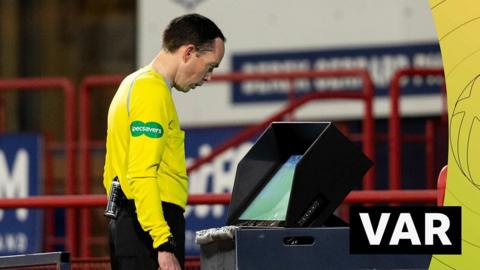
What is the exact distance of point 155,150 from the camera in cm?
512

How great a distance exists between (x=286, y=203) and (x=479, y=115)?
0.75m

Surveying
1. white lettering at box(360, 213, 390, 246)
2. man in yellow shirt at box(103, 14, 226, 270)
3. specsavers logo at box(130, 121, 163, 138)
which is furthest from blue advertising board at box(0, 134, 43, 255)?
white lettering at box(360, 213, 390, 246)

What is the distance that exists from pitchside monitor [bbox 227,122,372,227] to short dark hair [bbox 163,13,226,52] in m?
0.38

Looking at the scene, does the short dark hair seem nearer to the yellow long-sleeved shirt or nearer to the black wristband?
the yellow long-sleeved shirt

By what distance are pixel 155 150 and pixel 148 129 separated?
74 mm

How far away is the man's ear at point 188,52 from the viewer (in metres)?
5.27

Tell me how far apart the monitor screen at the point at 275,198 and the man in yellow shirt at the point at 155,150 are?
251 mm

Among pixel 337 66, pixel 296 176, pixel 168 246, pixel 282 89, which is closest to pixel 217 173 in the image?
pixel 282 89

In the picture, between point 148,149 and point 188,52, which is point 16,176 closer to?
point 188,52

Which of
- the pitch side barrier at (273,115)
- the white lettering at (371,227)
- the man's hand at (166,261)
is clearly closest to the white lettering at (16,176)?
the pitch side barrier at (273,115)

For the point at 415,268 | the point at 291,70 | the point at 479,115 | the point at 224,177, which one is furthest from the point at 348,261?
the point at 291,70

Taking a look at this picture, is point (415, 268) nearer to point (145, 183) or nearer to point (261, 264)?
point (261, 264)

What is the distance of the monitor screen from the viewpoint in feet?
16.9

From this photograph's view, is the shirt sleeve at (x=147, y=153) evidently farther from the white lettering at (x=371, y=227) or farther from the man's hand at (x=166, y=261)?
the white lettering at (x=371, y=227)
